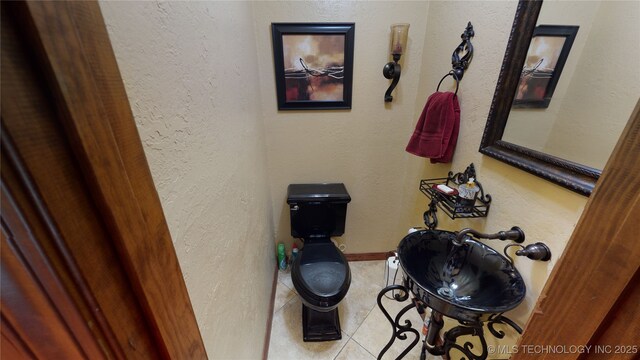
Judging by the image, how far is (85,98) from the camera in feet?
0.75

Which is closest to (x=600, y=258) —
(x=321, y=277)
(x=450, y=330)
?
(x=450, y=330)

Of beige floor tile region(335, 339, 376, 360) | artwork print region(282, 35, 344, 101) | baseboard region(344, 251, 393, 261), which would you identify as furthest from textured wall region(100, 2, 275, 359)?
baseboard region(344, 251, 393, 261)

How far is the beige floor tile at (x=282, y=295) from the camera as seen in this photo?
1.67 metres

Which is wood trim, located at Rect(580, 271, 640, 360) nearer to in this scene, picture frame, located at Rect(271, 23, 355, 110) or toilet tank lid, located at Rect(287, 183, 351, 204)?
toilet tank lid, located at Rect(287, 183, 351, 204)

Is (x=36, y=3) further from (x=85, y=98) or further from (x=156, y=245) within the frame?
(x=156, y=245)

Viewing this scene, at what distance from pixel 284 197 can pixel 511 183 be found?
138 centimetres

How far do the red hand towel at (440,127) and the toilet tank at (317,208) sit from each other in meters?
0.64

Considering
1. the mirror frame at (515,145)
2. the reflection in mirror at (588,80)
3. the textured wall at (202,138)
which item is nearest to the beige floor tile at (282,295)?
the textured wall at (202,138)

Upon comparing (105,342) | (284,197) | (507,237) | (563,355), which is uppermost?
(105,342)

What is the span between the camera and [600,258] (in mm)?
331

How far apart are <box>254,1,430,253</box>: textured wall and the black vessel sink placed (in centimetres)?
76

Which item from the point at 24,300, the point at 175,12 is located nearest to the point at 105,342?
the point at 24,300

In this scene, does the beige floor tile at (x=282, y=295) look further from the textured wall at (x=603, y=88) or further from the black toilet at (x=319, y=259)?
the textured wall at (x=603, y=88)

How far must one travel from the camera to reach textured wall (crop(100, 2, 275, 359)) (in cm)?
37
